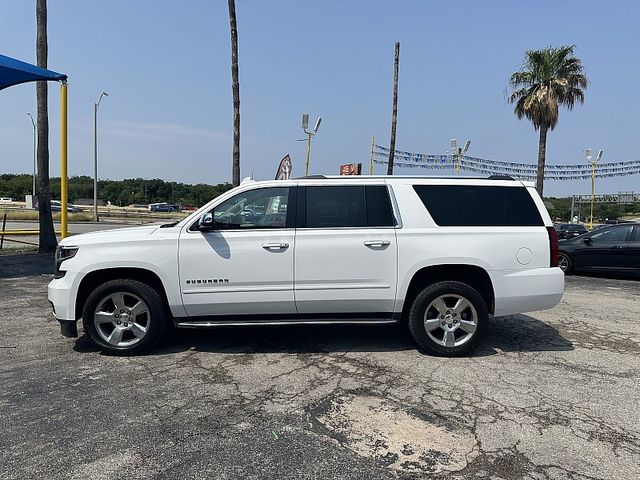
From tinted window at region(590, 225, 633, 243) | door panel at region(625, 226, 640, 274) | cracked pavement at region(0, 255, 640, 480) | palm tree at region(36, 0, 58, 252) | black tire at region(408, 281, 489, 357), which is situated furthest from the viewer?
palm tree at region(36, 0, 58, 252)

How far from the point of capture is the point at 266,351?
5258 mm

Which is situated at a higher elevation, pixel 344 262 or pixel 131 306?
pixel 344 262

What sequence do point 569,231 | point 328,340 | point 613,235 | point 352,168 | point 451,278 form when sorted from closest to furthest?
point 451,278, point 328,340, point 613,235, point 352,168, point 569,231

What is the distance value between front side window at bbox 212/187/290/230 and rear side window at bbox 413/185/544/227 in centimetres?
147

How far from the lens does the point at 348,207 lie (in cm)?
515

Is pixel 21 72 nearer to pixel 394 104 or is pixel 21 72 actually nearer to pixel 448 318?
pixel 448 318

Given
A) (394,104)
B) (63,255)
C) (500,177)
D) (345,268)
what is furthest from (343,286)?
(394,104)

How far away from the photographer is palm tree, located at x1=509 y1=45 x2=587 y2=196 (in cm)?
2383

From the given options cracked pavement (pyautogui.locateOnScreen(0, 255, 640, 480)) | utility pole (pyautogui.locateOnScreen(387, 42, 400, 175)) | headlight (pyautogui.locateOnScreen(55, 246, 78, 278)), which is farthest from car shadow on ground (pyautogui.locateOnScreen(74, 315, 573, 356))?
utility pole (pyautogui.locateOnScreen(387, 42, 400, 175))

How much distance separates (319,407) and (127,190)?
11901 centimetres

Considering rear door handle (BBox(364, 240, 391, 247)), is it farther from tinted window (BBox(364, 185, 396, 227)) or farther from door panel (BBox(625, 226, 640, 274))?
door panel (BBox(625, 226, 640, 274))

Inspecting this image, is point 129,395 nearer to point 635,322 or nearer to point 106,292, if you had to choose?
point 106,292

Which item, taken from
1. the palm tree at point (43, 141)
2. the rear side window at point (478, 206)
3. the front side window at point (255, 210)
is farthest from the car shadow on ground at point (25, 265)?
the rear side window at point (478, 206)

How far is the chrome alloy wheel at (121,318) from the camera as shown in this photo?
4.97m
